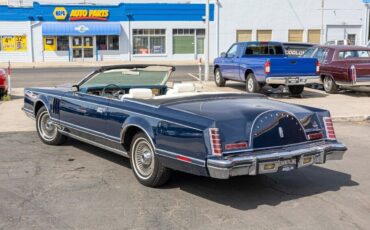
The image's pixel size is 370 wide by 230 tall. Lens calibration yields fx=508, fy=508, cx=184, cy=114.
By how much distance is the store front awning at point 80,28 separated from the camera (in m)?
40.8

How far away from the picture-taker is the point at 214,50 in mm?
45094

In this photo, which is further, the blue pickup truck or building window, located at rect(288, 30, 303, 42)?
building window, located at rect(288, 30, 303, 42)

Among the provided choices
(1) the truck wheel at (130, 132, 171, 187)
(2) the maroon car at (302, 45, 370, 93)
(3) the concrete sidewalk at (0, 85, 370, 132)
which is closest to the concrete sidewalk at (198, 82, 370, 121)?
(3) the concrete sidewalk at (0, 85, 370, 132)

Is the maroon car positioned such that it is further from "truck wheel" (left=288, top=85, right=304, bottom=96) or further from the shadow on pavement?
the shadow on pavement

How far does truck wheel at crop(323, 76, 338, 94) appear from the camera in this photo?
17.0m

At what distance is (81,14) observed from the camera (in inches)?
1634

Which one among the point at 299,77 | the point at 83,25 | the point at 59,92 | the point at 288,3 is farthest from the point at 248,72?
the point at 288,3

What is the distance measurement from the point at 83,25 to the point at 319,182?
3721 centimetres

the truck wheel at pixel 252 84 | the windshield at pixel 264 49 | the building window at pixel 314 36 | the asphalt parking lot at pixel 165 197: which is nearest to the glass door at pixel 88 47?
the building window at pixel 314 36

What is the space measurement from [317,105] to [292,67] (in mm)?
1870

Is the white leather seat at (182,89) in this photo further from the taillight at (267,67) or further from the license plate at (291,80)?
the license plate at (291,80)

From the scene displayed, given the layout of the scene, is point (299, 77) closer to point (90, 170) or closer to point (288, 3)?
point (90, 170)

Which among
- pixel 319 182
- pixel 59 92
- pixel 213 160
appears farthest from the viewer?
pixel 59 92

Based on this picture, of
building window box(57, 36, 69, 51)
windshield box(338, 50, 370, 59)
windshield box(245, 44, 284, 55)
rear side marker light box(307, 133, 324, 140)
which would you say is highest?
building window box(57, 36, 69, 51)
